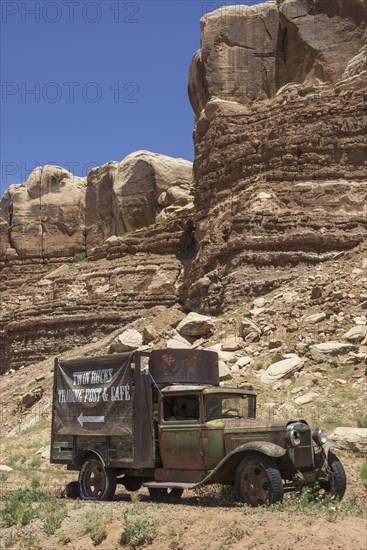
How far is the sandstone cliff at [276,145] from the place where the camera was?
26969 millimetres

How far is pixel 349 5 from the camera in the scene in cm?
3188

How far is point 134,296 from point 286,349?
18.9m

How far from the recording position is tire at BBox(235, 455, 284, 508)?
9.45m

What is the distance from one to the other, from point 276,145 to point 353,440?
17724 millimetres

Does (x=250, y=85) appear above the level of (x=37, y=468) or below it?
above

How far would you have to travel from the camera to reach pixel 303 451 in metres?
10.0

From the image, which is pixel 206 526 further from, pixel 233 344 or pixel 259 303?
pixel 259 303

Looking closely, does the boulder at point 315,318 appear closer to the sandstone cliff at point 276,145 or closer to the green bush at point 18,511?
the sandstone cliff at point 276,145

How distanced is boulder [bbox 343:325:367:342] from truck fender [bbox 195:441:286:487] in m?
9.52

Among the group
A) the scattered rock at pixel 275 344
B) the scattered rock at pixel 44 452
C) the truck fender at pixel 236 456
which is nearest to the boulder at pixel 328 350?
the scattered rock at pixel 275 344

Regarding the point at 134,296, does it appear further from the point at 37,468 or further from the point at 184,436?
the point at 184,436

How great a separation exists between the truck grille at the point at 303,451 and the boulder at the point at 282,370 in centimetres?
842

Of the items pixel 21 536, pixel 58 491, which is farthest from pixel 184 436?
pixel 58 491

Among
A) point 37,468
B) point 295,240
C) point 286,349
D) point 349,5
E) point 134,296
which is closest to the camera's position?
point 37,468
